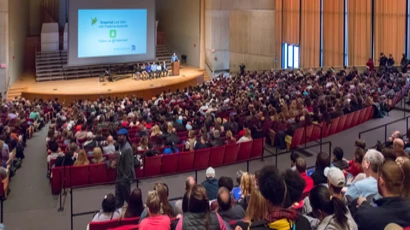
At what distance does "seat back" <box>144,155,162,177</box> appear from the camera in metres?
9.83

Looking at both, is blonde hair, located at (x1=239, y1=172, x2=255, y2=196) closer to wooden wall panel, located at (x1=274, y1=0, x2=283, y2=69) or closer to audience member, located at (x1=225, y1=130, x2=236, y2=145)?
audience member, located at (x1=225, y1=130, x2=236, y2=145)

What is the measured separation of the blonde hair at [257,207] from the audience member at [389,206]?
2.19 ft

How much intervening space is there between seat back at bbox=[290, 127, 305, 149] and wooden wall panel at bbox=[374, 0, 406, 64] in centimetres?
1273

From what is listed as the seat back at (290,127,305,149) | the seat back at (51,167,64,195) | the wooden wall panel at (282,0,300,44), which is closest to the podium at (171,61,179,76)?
the wooden wall panel at (282,0,300,44)

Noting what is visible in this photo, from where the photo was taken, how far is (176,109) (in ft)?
49.1

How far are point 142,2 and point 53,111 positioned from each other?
12.5 meters

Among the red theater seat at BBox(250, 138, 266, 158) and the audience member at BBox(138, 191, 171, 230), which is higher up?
the audience member at BBox(138, 191, 171, 230)

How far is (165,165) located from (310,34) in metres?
20.4

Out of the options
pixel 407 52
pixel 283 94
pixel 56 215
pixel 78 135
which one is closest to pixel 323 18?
pixel 407 52

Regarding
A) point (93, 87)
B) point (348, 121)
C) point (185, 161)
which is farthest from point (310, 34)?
point (185, 161)

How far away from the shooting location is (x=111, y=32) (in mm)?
27391

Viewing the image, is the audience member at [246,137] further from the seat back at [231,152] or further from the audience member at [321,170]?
the audience member at [321,170]

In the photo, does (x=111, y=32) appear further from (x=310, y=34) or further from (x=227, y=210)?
(x=227, y=210)

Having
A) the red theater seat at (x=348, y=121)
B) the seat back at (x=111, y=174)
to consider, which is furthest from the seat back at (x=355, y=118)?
the seat back at (x=111, y=174)
